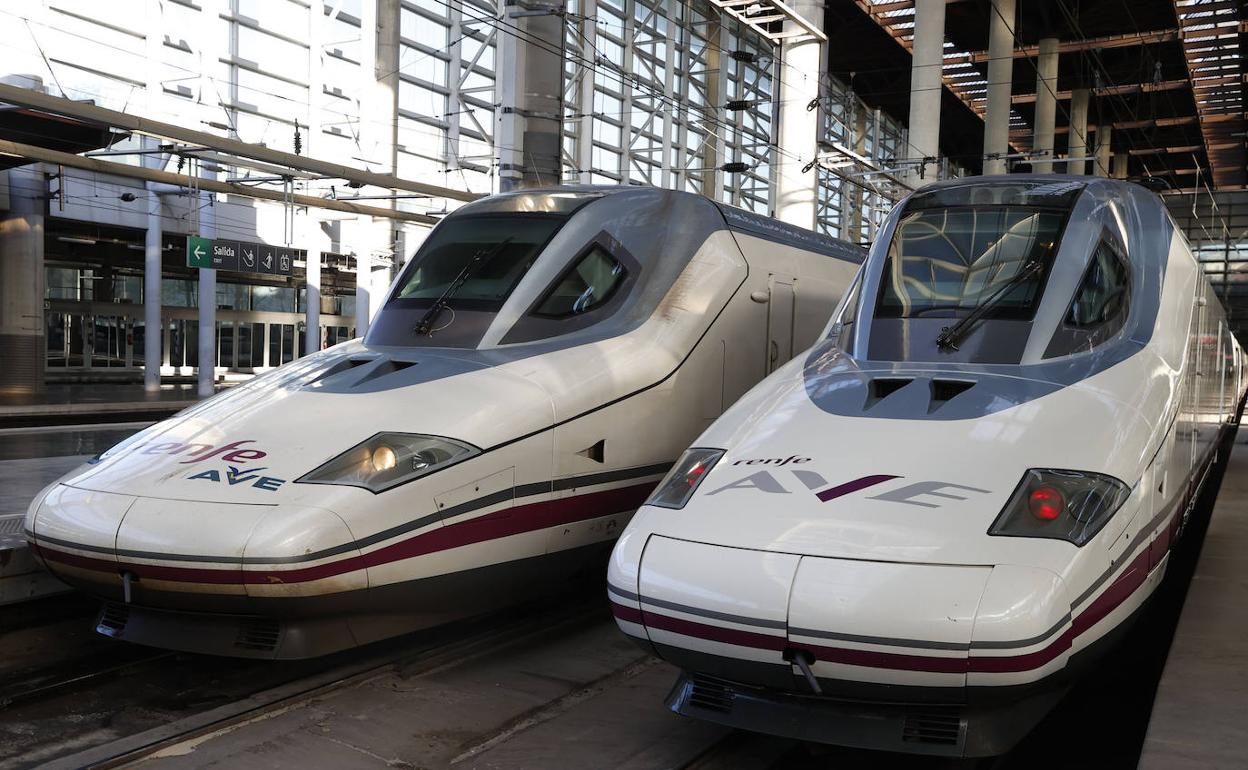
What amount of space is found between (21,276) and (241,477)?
20542 mm

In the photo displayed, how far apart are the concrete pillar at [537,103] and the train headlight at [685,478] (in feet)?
21.8

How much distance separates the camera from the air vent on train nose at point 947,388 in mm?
4695

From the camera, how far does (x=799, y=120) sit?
18.3 meters

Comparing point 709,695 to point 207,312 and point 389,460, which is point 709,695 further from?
point 207,312

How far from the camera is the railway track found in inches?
174

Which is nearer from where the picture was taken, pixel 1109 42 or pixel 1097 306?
pixel 1097 306

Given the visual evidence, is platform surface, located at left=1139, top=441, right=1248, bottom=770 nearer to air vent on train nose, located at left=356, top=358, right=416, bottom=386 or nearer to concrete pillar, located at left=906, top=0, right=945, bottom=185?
air vent on train nose, located at left=356, top=358, right=416, bottom=386

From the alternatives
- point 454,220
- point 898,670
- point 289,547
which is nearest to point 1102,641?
point 898,670

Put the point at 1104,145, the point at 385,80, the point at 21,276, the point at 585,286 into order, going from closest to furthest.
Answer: the point at 585,286 < the point at 21,276 < the point at 385,80 < the point at 1104,145

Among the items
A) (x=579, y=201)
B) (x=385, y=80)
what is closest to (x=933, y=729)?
(x=579, y=201)

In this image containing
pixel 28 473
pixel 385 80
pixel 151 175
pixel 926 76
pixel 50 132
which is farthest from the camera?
pixel 385 80

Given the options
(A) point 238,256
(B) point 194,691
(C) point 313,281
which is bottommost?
(B) point 194,691

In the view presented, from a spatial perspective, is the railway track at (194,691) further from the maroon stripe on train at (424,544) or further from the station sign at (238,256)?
the station sign at (238,256)

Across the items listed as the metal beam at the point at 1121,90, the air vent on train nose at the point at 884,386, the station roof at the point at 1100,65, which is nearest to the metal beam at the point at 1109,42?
the station roof at the point at 1100,65
